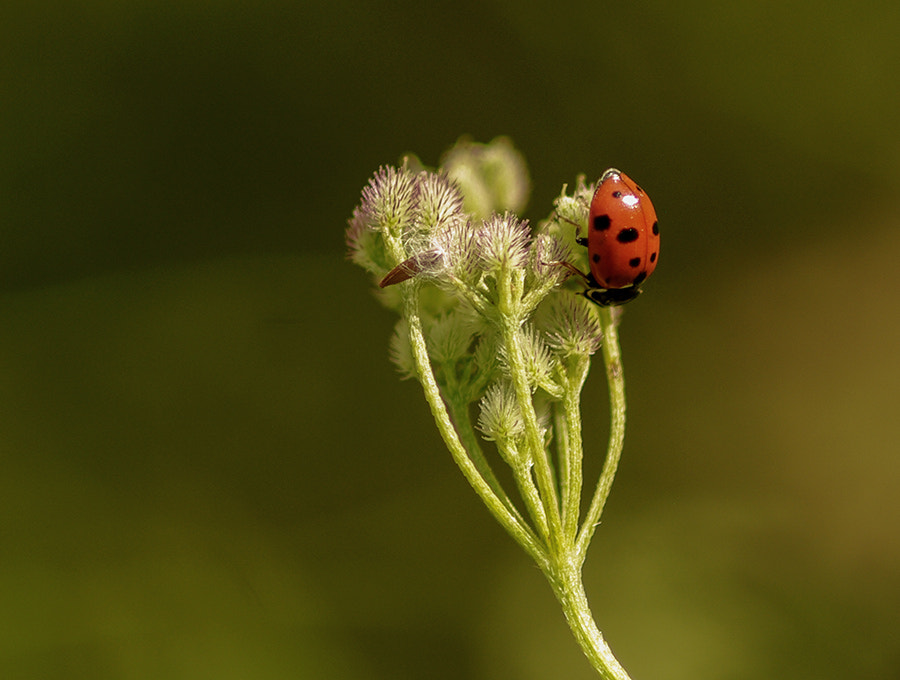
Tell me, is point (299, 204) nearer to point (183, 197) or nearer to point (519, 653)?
point (183, 197)

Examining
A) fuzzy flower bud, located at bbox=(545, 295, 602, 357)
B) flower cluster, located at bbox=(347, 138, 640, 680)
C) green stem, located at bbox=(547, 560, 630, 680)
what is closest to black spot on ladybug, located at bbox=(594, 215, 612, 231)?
flower cluster, located at bbox=(347, 138, 640, 680)

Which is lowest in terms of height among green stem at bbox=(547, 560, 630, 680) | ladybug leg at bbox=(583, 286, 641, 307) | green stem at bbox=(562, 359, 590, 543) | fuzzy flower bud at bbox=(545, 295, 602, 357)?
green stem at bbox=(547, 560, 630, 680)

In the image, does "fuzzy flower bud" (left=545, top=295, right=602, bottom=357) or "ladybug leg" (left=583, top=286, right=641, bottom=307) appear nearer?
"fuzzy flower bud" (left=545, top=295, right=602, bottom=357)

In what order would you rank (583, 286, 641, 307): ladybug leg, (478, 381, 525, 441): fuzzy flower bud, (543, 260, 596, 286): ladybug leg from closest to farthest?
(478, 381, 525, 441): fuzzy flower bud < (543, 260, 596, 286): ladybug leg < (583, 286, 641, 307): ladybug leg

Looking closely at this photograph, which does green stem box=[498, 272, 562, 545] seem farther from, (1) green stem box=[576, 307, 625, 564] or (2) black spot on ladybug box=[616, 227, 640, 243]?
(2) black spot on ladybug box=[616, 227, 640, 243]

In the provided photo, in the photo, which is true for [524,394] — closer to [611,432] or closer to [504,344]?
[504,344]

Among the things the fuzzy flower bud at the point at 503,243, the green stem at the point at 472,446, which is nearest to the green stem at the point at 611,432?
the green stem at the point at 472,446

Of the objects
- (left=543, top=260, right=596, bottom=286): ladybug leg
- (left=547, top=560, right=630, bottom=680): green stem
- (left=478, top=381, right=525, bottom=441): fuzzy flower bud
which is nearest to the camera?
(left=547, top=560, right=630, bottom=680): green stem

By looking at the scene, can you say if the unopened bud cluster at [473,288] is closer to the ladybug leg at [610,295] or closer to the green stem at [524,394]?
the green stem at [524,394]
